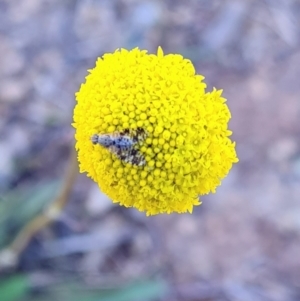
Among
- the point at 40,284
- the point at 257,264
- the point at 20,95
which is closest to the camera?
the point at 40,284

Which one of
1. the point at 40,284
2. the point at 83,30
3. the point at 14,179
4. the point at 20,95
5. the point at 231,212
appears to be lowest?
the point at 40,284

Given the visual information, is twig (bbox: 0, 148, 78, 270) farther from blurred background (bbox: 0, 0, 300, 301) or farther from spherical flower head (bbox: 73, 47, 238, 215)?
spherical flower head (bbox: 73, 47, 238, 215)

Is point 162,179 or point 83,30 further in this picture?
point 83,30

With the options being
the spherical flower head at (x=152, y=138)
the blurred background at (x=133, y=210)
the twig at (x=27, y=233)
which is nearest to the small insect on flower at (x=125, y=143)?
the spherical flower head at (x=152, y=138)

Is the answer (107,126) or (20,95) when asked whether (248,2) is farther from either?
(107,126)

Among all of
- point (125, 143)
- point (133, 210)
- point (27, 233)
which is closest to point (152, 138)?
point (125, 143)

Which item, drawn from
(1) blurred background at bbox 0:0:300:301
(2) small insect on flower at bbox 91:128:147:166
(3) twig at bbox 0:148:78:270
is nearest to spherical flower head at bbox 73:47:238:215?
(2) small insect on flower at bbox 91:128:147:166

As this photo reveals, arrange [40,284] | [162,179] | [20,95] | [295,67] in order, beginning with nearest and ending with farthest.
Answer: [162,179], [40,284], [20,95], [295,67]

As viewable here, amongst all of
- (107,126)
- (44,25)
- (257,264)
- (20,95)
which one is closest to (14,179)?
(20,95)

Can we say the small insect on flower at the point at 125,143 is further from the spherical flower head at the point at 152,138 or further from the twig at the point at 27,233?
the twig at the point at 27,233
